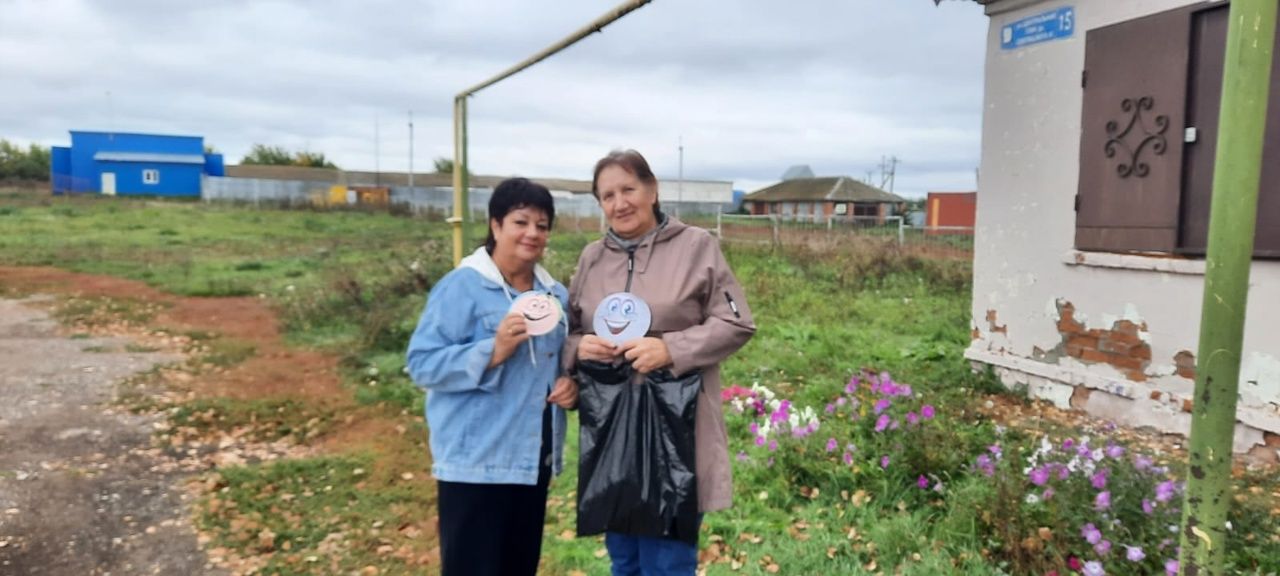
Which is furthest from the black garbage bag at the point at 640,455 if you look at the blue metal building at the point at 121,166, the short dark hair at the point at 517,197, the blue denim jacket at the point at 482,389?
the blue metal building at the point at 121,166

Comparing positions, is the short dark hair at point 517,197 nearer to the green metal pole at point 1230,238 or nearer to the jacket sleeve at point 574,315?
the jacket sleeve at point 574,315

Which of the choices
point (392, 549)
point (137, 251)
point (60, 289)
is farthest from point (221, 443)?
point (137, 251)

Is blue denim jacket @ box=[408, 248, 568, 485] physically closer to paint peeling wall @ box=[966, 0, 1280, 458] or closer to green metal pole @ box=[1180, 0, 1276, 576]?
green metal pole @ box=[1180, 0, 1276, 576]

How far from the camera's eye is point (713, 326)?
2207 mm

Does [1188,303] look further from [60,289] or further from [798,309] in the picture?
[60,289]

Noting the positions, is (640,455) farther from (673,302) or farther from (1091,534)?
(1091,534)

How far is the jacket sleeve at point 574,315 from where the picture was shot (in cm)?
235

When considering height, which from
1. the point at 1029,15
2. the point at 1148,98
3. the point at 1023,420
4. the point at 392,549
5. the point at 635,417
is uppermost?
the point at 1029,15

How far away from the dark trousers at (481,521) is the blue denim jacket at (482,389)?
64 mm

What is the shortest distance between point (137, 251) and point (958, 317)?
1739cm

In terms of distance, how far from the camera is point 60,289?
41.9 ft

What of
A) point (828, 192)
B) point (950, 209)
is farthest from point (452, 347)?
point (828, 192)

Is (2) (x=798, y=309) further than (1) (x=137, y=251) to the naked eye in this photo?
No

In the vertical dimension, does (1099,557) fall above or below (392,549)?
above
